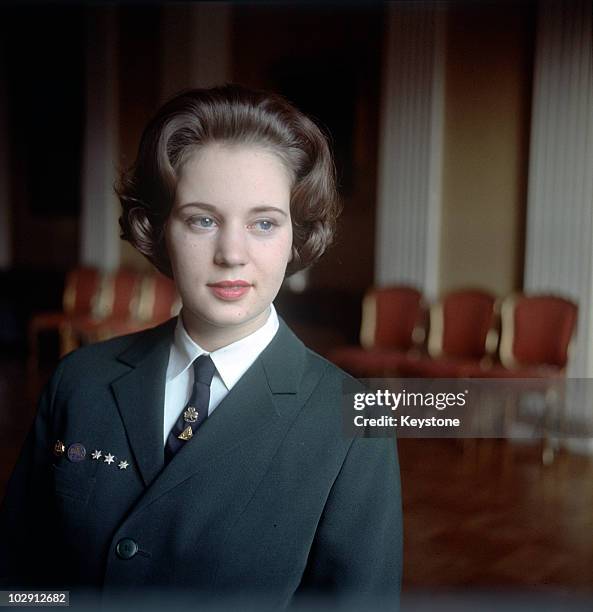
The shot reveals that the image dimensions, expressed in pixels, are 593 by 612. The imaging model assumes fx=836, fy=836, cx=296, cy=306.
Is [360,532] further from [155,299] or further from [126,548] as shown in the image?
[155,299]

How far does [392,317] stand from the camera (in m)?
4.62

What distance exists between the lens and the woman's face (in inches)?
47.5

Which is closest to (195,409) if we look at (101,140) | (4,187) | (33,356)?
(101,140)

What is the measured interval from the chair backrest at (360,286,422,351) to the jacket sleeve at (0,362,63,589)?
3.09 m

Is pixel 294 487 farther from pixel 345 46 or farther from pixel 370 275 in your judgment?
pixel 345 46

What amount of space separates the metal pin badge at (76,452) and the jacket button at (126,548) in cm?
15

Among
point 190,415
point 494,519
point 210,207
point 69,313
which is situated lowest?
point 494,519

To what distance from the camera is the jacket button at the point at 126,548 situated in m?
1.21

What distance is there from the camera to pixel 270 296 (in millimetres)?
1274

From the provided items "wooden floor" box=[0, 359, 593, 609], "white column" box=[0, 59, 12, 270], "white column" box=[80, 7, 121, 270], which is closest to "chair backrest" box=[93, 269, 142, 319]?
"white column" box=[80, 7, 121, 270]

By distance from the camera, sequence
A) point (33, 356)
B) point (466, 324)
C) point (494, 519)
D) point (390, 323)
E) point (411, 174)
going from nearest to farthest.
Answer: point (494, 519) < point (466, 324) < point (390, 323) < point (411, 174) < point (33, 356)

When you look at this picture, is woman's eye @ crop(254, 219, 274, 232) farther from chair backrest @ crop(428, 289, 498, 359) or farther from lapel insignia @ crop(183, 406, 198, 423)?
chair backrest @ crop(428, 289, 498, 359)

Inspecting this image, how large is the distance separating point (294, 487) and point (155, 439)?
0.73 ft

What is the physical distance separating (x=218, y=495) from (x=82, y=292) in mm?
4998
